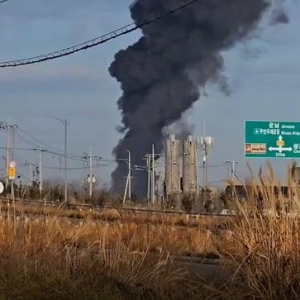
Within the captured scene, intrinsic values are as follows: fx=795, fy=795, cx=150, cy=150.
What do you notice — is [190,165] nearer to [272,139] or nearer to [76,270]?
[272,139]

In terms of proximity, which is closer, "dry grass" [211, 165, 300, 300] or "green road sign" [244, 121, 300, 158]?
"dry grass" [211, 165, 300, 300]

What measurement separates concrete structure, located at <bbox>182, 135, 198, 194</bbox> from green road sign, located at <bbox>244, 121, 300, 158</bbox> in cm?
3991

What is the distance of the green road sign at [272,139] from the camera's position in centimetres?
3631

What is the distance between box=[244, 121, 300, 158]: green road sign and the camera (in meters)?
36.3

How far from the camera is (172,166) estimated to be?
83.5 m

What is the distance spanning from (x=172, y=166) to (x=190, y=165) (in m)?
2.22

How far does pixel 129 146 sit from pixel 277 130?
3910 centimetres

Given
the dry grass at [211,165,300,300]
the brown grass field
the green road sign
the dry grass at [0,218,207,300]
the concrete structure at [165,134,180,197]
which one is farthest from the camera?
the concrete structure at [165,134,180,197]

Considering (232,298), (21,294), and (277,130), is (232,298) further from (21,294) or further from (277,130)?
(277,130)

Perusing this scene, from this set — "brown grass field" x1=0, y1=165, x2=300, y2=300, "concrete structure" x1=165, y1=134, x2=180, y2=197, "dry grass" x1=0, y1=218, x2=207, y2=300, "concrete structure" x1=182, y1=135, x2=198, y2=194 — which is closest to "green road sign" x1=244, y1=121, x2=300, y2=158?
"brown grass field" x1=0, y1=165, x2=300, y2=300

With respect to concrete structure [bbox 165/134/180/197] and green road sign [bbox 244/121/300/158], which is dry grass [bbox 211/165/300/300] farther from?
concrete structure [bbox 165/134/180/197]

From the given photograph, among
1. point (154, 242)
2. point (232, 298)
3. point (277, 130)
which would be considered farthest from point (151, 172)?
point (232, 298)

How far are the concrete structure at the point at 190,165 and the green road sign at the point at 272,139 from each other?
3991 centimetres

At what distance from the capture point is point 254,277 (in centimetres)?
855
